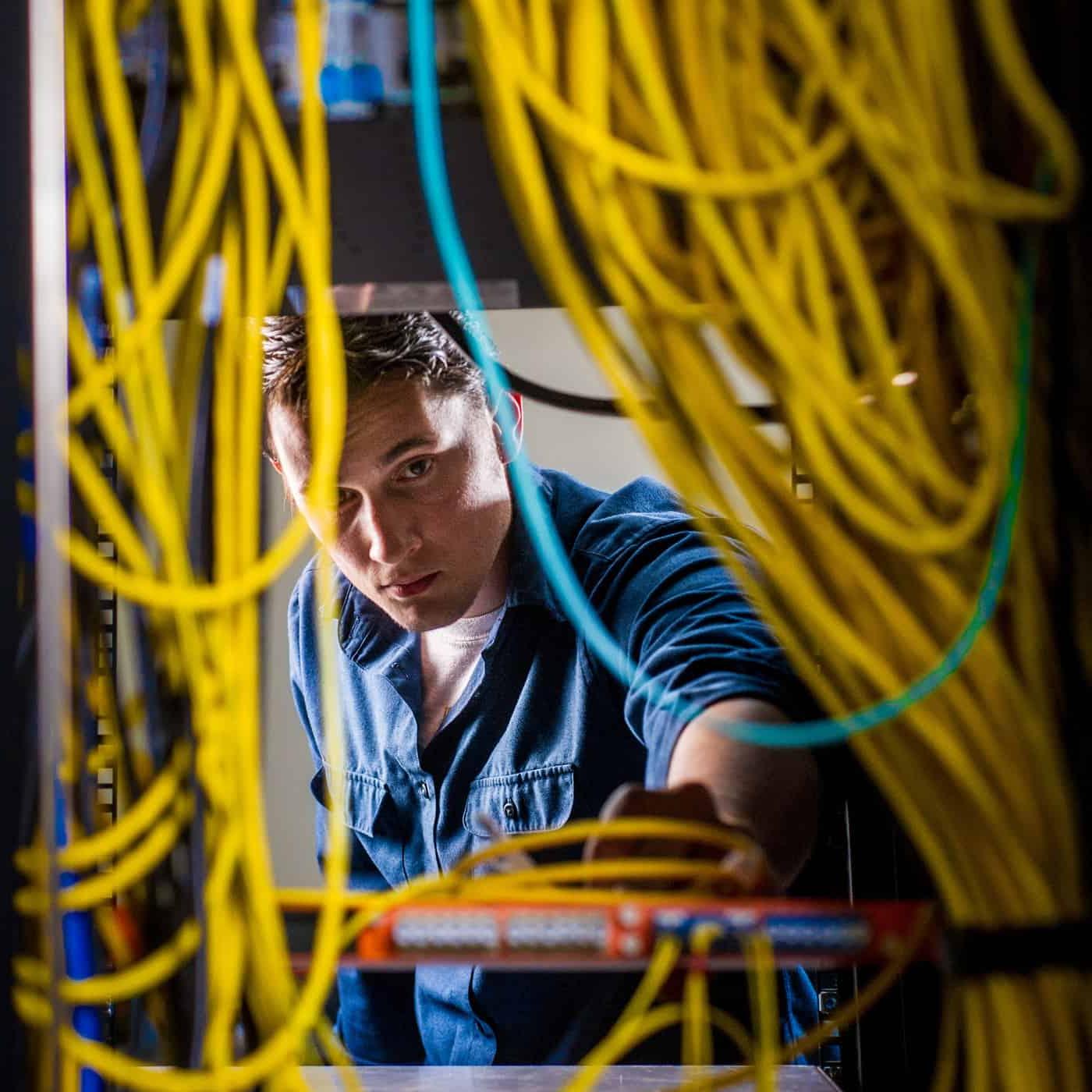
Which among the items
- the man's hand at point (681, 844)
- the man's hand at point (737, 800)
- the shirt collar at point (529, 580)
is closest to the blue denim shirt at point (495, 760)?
the shirt collar at point (529, 580)

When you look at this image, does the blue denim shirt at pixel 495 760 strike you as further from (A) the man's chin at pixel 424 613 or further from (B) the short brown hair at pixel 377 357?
(B) the short brown hair at pixel 377 357

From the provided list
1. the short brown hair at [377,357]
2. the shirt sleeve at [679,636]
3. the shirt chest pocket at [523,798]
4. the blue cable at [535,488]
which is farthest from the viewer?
the shirt chest pocket at [523,798]

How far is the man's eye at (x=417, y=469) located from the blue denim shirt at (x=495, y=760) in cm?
15

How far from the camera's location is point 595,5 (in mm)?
636

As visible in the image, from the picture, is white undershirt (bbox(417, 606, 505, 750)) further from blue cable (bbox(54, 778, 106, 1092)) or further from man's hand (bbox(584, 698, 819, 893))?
blue cable (bbox(54, 778, 106, 1092))

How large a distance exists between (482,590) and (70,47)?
855 millimetres

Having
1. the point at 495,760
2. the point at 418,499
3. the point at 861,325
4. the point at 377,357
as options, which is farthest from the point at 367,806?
the point at 861,325

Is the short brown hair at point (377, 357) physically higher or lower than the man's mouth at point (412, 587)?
higher

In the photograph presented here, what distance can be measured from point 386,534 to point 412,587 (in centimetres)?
9

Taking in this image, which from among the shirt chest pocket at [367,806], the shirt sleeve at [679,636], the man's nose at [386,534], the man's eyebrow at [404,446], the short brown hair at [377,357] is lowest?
the shirt chest pocket at [367,806]

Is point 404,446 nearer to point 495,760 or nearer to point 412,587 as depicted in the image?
point 412,587

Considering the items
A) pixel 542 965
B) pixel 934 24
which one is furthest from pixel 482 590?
pixel 934 24

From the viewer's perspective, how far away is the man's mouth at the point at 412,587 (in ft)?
4.55

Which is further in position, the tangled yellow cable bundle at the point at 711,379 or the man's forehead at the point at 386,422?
the man's forehead at the point at 386,422
